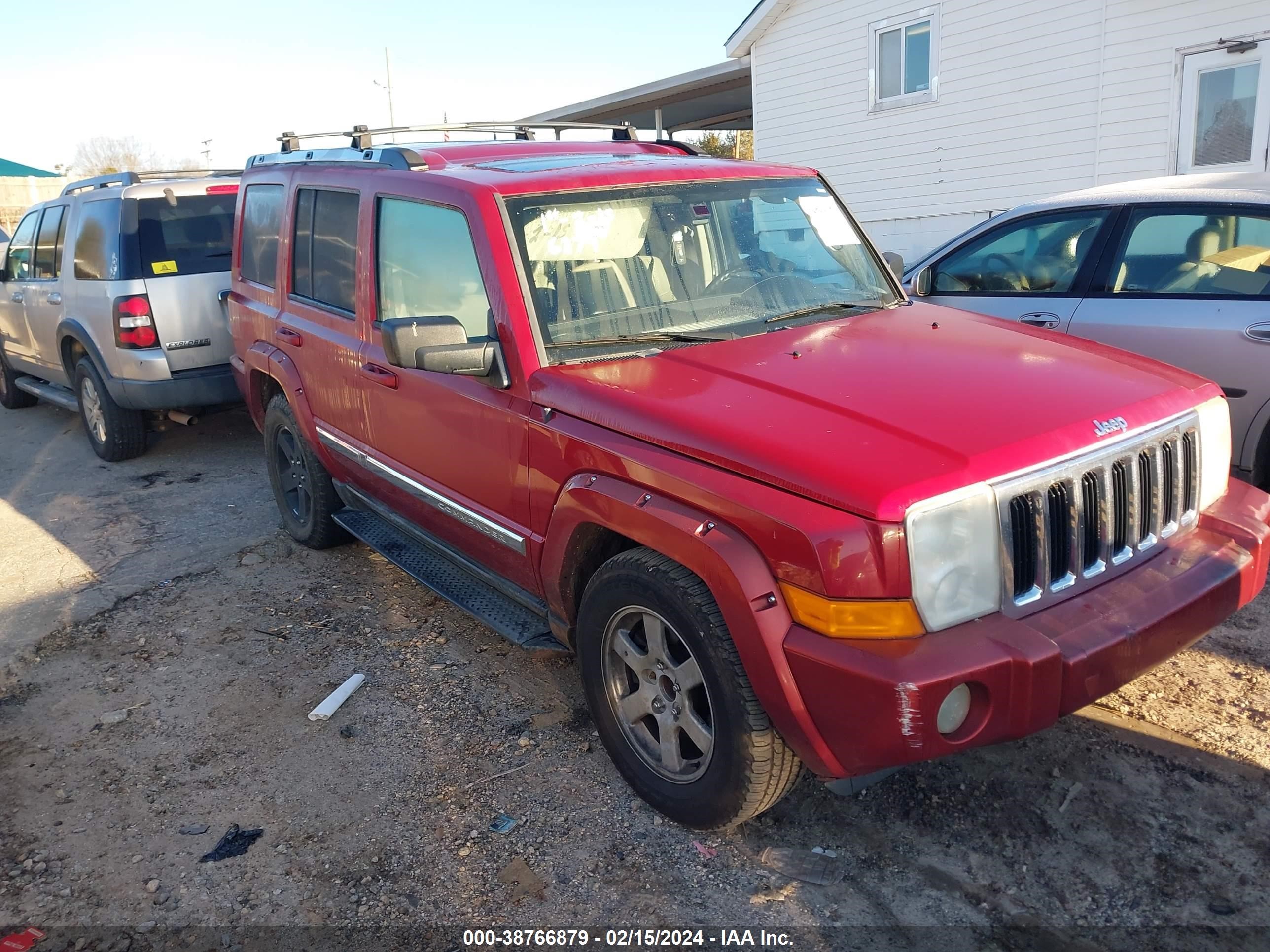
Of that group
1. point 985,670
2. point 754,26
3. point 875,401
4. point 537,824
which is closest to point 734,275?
point 875,401

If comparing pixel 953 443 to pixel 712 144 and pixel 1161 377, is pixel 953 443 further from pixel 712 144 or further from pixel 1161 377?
pixel 712 144

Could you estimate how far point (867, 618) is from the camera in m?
2.32

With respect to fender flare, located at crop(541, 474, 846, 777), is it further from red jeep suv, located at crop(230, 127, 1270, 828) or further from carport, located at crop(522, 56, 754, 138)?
carport, located at crop(522, 56, 754, 138)

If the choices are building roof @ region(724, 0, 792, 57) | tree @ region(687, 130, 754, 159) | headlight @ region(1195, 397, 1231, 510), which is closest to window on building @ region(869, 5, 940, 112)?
building roof @ region(724, 0, 792, 57)

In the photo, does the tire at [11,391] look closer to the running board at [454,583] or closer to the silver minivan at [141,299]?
the silver minivan at [141,299]

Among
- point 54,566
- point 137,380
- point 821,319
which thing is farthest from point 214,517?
point 821,319

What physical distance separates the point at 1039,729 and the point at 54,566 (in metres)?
5.24

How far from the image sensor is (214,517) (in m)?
6.14

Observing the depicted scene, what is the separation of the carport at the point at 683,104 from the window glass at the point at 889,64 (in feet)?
8.40

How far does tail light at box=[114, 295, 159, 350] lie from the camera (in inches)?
267

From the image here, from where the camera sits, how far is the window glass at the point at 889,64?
41.7 feet

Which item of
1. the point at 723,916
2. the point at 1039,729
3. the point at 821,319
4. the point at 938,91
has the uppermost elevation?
the point at 938,91

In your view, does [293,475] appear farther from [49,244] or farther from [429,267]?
[49,244]

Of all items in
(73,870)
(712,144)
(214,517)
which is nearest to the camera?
(73,870)
